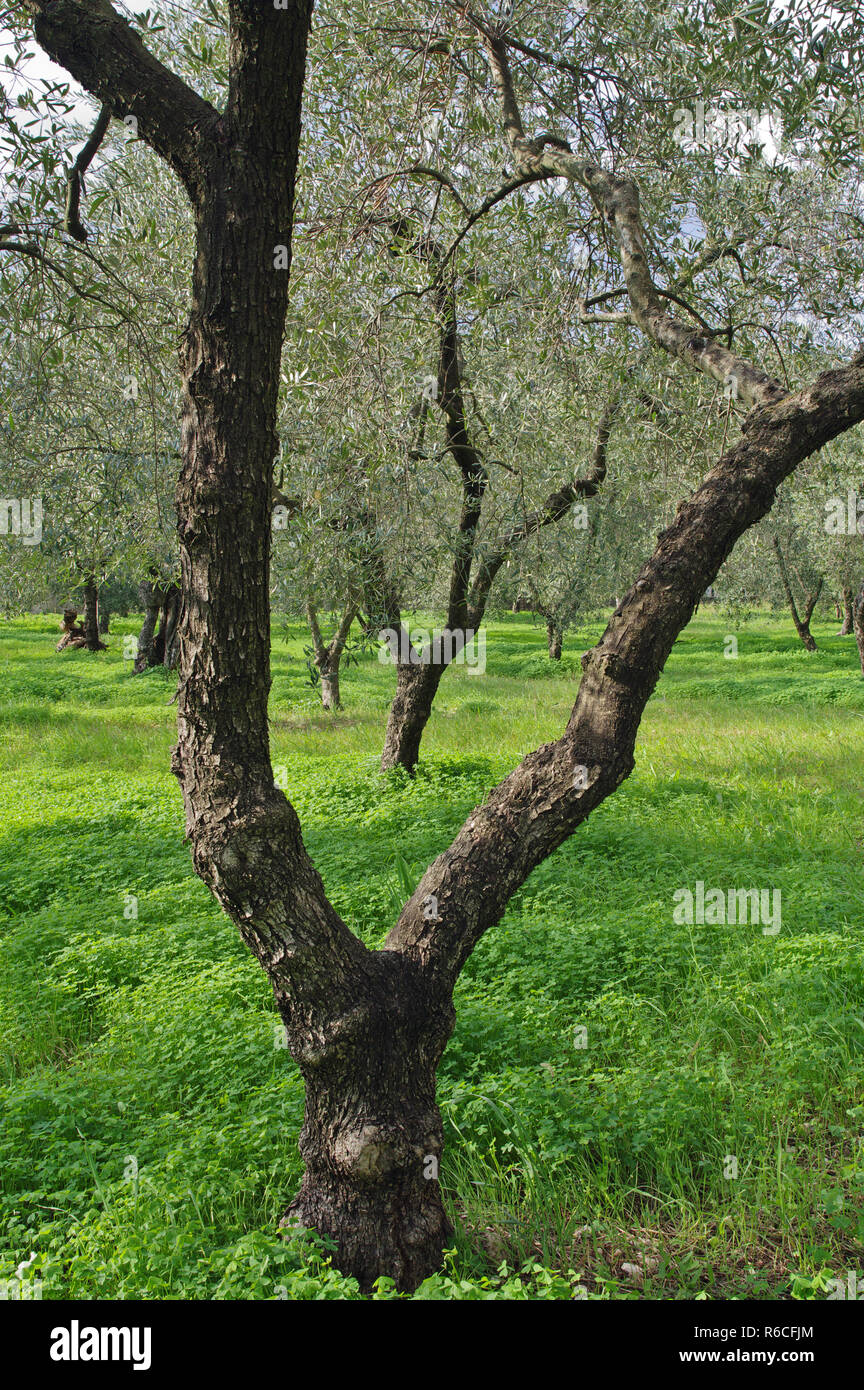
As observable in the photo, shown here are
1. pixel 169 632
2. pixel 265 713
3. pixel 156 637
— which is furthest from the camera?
pixel 156 637

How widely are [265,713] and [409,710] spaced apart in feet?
27.4

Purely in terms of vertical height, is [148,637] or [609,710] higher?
[148,637]

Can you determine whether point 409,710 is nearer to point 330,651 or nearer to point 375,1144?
→ point 330,651

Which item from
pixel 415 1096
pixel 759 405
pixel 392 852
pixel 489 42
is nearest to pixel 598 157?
pixel 489 42

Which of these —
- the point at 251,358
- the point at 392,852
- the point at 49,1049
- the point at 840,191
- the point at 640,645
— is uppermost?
the point at 840,191

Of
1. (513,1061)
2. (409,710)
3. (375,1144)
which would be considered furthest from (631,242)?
(409,710)

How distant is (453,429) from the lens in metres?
9.49

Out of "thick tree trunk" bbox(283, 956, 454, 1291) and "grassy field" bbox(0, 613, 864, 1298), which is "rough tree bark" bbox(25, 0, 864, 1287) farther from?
"grassy field" bbox(0, 613, 864, 1298)

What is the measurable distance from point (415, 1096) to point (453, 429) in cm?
724

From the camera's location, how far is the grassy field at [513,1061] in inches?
150

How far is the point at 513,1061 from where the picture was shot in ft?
17.0

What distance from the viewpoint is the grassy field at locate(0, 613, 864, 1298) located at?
150 inches

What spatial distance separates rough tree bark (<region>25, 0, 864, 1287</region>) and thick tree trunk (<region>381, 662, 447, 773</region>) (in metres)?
7.29
